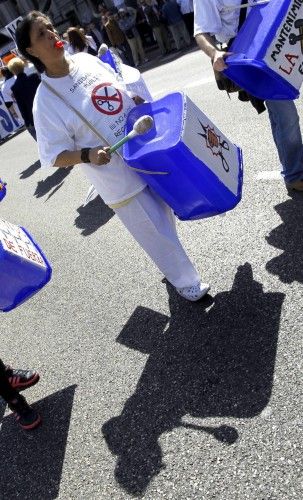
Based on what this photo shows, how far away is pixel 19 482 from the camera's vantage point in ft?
8.07

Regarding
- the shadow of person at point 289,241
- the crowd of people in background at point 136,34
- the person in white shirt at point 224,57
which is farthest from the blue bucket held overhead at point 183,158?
the crowd of people in background at point 136,34

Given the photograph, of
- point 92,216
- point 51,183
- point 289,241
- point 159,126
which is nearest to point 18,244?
point 159,126

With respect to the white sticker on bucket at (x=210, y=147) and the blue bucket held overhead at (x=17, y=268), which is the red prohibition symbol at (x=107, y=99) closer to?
the white sticker on bucket at (x=210, y=147)

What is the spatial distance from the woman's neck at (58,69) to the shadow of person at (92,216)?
2.41 meters

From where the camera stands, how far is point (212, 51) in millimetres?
2879

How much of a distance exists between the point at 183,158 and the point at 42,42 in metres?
0.94

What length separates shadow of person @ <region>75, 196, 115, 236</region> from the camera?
4914mm

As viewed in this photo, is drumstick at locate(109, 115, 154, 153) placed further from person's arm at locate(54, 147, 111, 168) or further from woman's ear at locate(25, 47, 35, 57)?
woman's ear at locate(25, 47, 35, 57)

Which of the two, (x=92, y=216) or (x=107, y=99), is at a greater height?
(x=107, y=99)

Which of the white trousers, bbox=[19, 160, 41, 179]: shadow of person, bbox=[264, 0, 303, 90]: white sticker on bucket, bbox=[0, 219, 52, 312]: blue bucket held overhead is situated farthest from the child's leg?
bbox=[19, 160, 41, 179]: shadow of person

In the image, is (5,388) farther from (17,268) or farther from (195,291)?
(195,291)

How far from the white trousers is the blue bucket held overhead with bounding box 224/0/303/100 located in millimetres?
852

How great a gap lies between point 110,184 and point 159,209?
32 cm

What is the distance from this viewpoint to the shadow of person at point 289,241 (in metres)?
2.88
